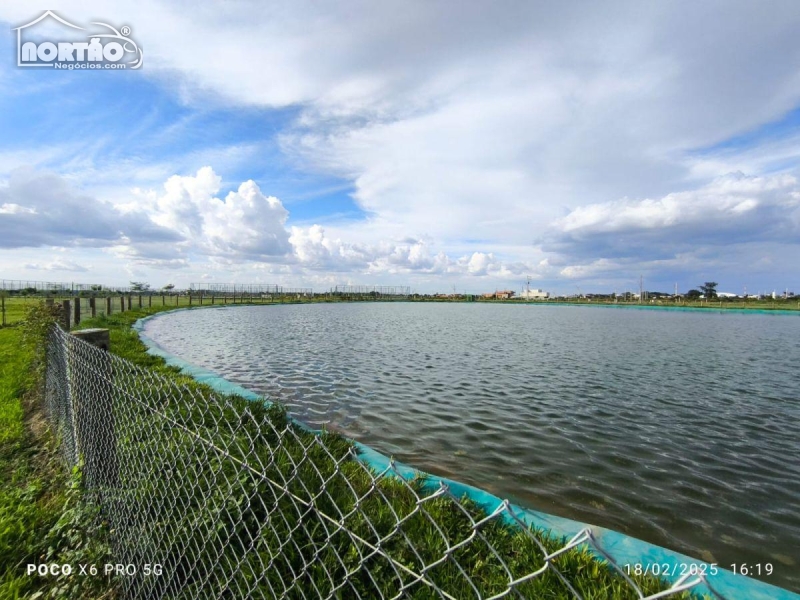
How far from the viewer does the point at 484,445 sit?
5742 millimetres

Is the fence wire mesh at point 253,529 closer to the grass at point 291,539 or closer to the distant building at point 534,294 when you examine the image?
the grass at point 291,539

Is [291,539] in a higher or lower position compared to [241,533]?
higher

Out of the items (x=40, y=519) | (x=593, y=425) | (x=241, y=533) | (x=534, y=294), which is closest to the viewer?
(x=241, y=533)

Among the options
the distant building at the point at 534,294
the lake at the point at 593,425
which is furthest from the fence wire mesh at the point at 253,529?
the distant building at the point at 534,294

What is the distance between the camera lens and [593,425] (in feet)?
22.1

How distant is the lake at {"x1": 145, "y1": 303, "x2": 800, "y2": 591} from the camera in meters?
4.06

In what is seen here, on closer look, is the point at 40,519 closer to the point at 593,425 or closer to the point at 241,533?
the point at 241,533

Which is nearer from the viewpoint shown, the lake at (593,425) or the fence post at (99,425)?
the fence post at (99,425)

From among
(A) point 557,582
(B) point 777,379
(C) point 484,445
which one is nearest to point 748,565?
(A) point 557,582

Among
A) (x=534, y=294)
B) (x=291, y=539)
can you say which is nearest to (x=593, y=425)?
(x=291, y=539)

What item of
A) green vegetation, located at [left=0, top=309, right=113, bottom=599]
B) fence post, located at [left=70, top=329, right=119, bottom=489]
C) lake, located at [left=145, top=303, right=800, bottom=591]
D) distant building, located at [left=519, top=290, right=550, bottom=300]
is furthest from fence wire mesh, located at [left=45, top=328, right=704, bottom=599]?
distant building, located at [left=519, top=290, right=550, bottom=300]

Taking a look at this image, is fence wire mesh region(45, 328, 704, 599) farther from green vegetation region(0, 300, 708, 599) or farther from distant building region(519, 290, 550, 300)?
distant building region(519, 290, 550, 300)

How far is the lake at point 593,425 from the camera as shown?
4059mm

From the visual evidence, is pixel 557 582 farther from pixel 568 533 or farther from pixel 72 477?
pixel 72 477
